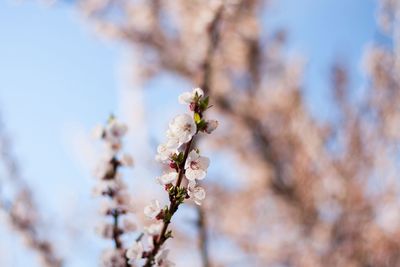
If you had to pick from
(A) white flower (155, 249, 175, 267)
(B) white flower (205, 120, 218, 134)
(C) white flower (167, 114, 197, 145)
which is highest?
(B) white flower (205, 120, 218, 134)

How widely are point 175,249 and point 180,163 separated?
852cm

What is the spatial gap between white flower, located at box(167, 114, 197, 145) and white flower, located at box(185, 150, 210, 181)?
49mm

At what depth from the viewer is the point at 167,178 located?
39.9 inches

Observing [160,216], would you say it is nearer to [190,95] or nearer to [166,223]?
[166,223]

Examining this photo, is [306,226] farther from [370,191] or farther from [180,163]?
[180,163]

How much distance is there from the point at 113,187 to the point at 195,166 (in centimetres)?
46

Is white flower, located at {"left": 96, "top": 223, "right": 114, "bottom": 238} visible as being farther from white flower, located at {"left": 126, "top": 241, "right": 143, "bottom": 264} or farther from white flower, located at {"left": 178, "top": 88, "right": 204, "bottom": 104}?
white flower, located at {"left": 178, "top": 88, "right": 204, "bottom": 104}

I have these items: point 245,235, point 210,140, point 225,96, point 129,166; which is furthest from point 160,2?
point 129,166

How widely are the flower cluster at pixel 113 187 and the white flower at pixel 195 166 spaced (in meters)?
0.41

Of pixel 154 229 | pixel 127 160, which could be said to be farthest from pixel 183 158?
pixel 127 160

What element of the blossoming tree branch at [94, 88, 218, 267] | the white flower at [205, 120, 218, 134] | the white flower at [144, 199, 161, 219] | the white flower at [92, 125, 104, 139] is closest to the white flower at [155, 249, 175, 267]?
the blossoming tree branch at [94, 88, 218, 267]

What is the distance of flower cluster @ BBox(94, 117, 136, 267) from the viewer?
1.35 metres

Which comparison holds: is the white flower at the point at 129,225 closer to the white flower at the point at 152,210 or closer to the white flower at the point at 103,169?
the white flower at the point at 103,169

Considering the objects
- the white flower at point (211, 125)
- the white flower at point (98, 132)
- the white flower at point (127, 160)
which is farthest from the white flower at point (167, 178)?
the white flower at point (98, 132)
